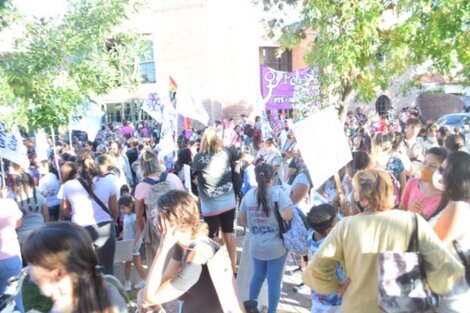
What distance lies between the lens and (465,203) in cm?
268

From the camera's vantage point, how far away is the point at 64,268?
193 centimetres

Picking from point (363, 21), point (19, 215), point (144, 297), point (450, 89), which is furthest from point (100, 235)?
point (450, 89)

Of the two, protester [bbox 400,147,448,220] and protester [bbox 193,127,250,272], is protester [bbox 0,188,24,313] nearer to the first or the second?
protester [bbox 193,127,250,272]

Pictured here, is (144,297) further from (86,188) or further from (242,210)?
(86,188)

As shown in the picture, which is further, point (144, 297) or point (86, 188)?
point (86, 188)

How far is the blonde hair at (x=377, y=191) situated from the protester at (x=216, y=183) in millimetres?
2994

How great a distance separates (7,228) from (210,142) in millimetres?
2341

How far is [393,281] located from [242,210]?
223cm

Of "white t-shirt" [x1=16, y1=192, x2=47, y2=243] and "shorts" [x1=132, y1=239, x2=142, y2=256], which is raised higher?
"white t-shirt" [x1=16, y1=192, x2=47, y2=243]

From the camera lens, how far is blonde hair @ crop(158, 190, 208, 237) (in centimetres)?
261

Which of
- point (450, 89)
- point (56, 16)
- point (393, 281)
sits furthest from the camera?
point (450, 89)

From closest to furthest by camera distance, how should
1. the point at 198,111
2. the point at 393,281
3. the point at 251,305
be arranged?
the point at 393,281 → the point at 251,305 → the point at 198,111

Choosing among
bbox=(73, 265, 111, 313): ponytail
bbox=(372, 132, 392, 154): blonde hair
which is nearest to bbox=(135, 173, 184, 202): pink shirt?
bbox=(372, 132, 392, 154): blonde hair

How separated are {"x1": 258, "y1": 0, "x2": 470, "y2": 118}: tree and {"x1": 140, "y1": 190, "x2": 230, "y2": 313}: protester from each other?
530 centimetres
